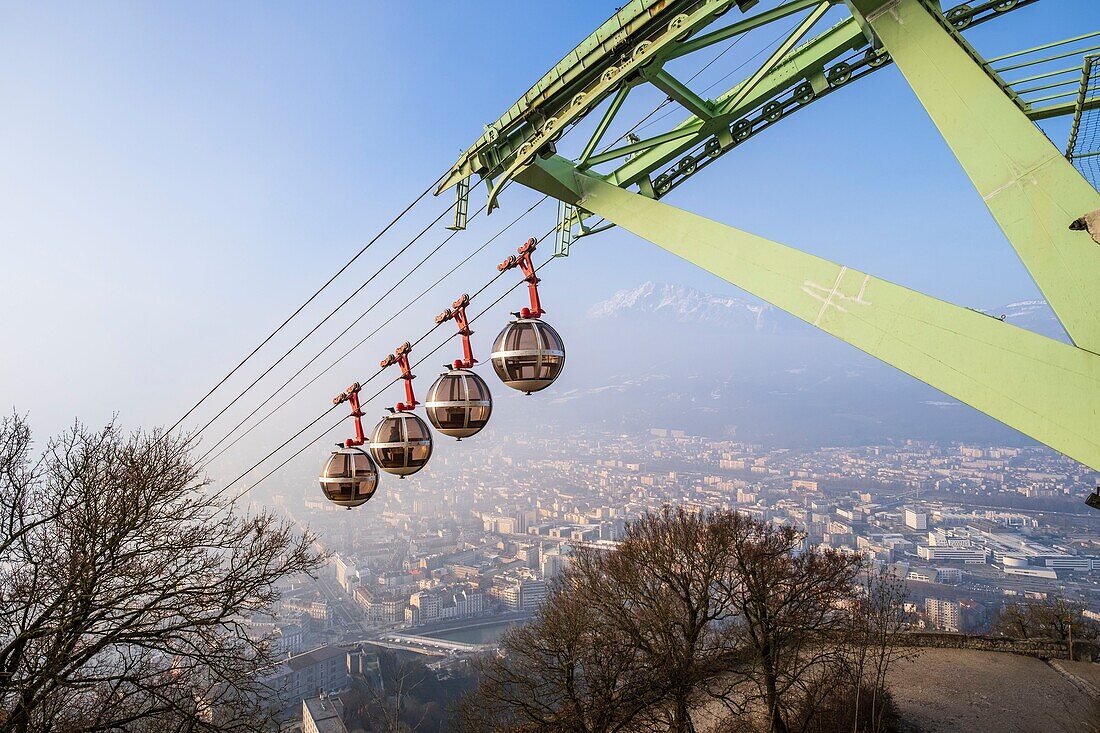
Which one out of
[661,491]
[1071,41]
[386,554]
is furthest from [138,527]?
[661,491]

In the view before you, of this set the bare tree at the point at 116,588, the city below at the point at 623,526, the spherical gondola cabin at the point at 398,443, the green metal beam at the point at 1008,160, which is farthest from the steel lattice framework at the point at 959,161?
the city below at the point at 623,526

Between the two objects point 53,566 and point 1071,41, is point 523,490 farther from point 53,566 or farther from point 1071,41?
point 1071,41

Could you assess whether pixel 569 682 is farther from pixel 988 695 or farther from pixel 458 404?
pixel 988 695

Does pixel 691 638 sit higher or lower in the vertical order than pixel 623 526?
→ lower

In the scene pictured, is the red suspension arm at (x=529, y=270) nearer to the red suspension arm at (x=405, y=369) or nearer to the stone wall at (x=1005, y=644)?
the red suspension arm at (x=405, y=369)

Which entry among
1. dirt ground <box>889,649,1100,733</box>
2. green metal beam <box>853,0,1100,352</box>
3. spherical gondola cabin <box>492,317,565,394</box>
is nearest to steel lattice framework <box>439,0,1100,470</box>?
green metal beam <box>853,0,1100,352</box>

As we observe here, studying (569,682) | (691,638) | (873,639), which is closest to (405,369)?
(569,682)
